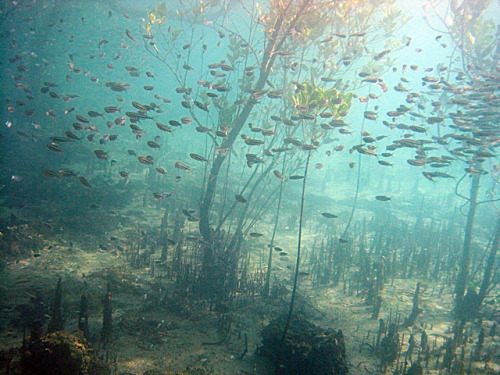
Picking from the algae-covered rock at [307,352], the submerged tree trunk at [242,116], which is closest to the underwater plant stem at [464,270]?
the algae-covered rock at [307,352]

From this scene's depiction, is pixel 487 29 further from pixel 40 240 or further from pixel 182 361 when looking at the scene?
pixel 40 240

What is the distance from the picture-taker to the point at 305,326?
198 inches

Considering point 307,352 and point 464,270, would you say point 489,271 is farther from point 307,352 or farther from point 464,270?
point 307,352

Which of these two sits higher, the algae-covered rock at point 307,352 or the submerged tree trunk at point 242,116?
the submerged tree trunk at point 242,116

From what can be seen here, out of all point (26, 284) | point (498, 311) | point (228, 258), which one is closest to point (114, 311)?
point (26, 284)

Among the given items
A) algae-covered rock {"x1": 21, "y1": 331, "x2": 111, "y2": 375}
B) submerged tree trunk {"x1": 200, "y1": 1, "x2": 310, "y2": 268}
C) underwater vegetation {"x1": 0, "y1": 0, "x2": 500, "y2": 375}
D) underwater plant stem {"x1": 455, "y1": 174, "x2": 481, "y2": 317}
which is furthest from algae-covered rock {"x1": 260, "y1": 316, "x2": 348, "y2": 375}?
underwater plant stem {"x1": 455, "y1": 174, "x2": 481, "y2": 317}

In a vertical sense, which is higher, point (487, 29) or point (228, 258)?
point (487, 29)

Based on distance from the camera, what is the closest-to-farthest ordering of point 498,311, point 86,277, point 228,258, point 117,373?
1. point 117,373
2. point 86,277
3. point 498,311
4. point 228,258

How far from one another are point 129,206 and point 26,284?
6.87 metres

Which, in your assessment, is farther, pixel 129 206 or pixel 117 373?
pixel 129 206

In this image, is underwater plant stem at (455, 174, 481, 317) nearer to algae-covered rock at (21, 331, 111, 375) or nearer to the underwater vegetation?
the underwater vegetation

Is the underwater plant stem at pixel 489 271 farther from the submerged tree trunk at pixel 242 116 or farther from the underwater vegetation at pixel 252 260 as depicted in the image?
the submerged tree trunk at pixel 242 116

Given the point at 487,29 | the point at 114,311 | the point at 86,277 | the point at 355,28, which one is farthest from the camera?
the point at 487,29

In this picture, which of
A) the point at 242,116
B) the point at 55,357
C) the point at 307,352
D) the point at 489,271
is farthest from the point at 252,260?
the point at 489,271
